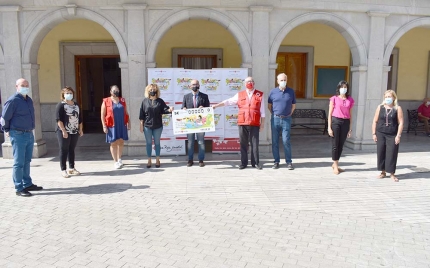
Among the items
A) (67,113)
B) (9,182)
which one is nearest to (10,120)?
(67,113)

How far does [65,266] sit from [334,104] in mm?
5566

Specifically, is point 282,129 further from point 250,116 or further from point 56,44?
point 56,44

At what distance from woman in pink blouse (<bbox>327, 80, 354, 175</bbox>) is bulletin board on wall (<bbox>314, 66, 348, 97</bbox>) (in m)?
5.60

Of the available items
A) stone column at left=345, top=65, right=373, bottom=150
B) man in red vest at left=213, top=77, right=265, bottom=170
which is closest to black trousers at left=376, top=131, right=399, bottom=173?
man in red vest at left=213, top=77, right=265, bottom=170

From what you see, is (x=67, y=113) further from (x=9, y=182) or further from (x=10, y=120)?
(x=9, y=182)

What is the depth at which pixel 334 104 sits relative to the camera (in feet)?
23.8

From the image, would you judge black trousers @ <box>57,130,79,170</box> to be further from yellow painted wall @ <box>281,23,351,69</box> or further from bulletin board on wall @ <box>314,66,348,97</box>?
bulletin board on wall @ <box>314,66,348,97</box>

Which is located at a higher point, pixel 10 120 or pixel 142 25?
pixel 142 25

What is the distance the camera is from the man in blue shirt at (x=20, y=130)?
5863 millimetres

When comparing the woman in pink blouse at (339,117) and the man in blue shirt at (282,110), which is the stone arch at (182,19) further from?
the woman in pink blouse at (339,117)

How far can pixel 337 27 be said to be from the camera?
30.5 feet

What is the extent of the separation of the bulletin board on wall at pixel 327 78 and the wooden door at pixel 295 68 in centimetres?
44

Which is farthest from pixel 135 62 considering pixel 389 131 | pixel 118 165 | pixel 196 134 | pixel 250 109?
pixel 389 131

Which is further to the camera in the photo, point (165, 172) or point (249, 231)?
point (165, 172)
